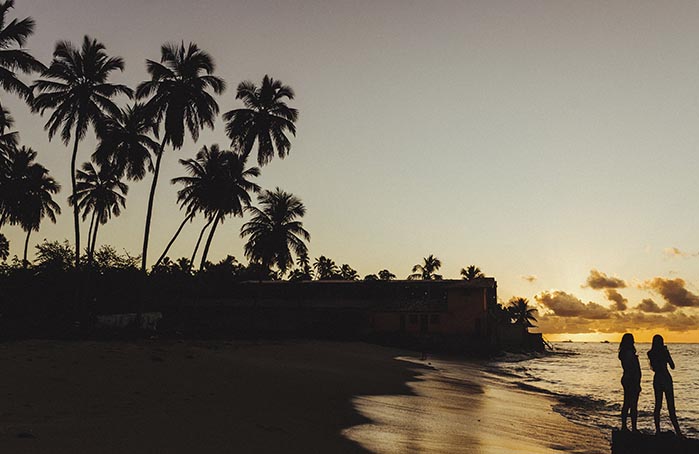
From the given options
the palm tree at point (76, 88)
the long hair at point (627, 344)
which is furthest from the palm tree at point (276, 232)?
the long hair at point (627, 344)

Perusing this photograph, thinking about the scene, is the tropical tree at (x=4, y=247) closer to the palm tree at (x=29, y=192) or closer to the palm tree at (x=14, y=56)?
the palm tree at (x=29, y=192)

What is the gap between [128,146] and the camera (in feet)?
123

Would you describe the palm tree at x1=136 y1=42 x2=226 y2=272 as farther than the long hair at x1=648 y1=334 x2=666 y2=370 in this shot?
Yes

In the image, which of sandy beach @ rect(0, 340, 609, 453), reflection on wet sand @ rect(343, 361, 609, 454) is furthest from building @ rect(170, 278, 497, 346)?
reflection on wet sand @ rect(343, 361, 609, 454)

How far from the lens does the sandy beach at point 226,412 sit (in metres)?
7.77

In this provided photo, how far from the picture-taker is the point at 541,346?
8488 cm

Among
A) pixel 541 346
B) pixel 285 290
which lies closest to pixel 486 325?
pixel 285 290

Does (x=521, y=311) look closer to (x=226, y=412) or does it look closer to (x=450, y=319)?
(x=450, y=319)

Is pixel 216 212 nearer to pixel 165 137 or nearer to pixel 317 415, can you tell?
pixel 165 137

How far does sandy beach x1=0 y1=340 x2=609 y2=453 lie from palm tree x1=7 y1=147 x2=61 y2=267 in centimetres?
3353

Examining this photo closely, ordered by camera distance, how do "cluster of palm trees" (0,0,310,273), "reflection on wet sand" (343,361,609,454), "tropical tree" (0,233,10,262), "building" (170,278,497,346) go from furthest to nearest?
1. "tropical tree" (0,233,10,262)
2. "building" (170,278,497,346)
3. "cluster of palm trees" (0,0,310,273)
4. "reflection on wet sand" (343,361,609,454)

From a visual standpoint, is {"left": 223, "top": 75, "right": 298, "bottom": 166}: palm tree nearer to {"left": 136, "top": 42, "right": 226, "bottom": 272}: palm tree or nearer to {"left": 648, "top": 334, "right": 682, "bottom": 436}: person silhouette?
{"left": 136, "top": 42, "right": 226, "bottom": 272}: palm tree

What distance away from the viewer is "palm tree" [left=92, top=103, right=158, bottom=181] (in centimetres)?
3728

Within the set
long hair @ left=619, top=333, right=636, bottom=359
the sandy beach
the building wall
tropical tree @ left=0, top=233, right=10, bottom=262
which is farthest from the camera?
tropical tree @ left=0, top=233, right=10, bottom=262
